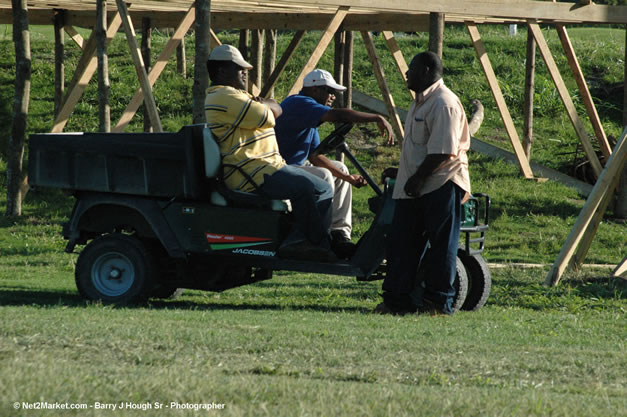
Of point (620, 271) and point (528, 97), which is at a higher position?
point (528, 97)

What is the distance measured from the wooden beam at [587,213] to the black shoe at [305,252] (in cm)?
329

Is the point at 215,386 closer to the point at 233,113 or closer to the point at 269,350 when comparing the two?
the point at 269,350

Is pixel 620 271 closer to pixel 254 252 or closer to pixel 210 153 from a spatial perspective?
pixel 254 252

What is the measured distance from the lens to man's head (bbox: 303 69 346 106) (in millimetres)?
8047

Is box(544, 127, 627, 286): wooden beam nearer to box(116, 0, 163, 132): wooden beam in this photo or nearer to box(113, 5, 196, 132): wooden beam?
box(116, 0, 163, 132): wooden beam

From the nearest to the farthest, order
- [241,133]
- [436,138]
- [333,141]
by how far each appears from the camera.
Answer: [436,138] < [241,133] < [333,141]

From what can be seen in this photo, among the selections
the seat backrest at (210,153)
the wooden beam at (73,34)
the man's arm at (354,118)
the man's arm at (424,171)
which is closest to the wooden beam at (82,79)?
the wooden beam at (73,34)

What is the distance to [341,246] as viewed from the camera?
804 centimetres

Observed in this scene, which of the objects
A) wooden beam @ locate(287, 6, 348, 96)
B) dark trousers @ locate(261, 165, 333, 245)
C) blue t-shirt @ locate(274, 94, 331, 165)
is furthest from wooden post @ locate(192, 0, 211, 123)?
dark trousers @ locate(261, 165, 333, 245)

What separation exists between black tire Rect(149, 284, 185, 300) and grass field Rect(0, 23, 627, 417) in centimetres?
7

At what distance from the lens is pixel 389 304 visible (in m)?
7.77

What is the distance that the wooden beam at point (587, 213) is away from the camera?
397 inches

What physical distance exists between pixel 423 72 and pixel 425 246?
4.43 ft

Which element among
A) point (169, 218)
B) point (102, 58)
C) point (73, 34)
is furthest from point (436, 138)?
point (73, 34)
